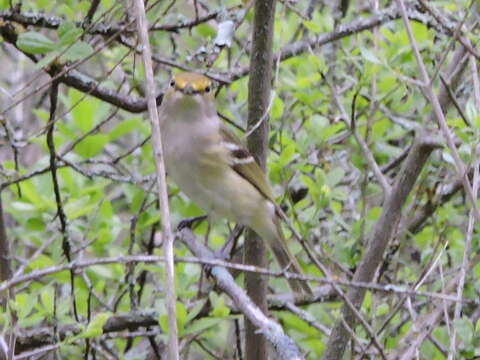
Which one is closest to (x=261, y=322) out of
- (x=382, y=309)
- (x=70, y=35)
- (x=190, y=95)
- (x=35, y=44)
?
(x=70, y=35)

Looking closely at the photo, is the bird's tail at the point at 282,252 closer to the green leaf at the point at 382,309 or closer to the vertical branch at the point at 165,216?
the green leaf at the point at 382,309

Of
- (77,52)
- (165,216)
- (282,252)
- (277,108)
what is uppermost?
(277,108)

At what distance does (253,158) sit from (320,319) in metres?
1.26

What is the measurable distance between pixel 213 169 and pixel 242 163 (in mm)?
202

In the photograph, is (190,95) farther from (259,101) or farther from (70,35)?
(70,35)

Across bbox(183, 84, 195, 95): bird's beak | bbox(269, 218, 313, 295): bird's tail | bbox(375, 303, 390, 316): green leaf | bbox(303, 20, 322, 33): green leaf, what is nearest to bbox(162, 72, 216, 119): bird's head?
bbox(183, 84, 195, 95): bird's beak

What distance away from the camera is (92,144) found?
4.20 metres

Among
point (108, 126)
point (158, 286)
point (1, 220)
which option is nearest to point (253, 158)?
→ point (1, 220)

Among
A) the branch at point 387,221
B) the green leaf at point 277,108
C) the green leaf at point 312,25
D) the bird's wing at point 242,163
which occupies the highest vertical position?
the green leaf at point 312,25

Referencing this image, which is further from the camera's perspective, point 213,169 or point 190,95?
point 213,169

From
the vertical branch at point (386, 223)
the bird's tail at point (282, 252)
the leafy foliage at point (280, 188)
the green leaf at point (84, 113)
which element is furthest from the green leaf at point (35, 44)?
the bird's tail at point (282, 252)

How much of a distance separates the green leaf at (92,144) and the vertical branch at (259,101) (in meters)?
0.92

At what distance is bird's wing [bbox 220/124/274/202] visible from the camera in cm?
401

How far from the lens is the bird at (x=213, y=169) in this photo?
415 cm
